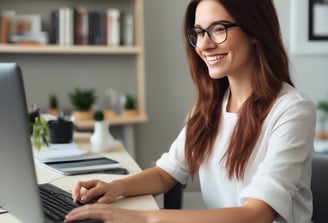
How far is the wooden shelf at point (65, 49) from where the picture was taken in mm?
3023

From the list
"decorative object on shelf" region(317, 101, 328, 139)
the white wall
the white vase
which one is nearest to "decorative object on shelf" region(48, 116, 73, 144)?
the white vase

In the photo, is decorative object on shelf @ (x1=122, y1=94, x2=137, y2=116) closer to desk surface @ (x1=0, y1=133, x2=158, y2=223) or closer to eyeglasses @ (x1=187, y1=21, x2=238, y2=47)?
desk surface @ (x1=0, y1=133, x2=158, y2=223)

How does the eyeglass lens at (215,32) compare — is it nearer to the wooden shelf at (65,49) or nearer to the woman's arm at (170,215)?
the woman's arm at (170,215)

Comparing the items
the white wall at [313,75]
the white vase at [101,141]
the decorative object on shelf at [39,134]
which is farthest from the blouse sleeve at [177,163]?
the white wall at [313,75]

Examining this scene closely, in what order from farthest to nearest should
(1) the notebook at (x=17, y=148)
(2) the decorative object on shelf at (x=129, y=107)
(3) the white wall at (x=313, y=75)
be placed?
(3) the white wall at (x=313, y=75), (2) the decorative object on shelf at (x=129, y=107), (1) the notebook at (x=17, y=148)

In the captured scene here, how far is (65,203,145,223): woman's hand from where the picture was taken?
38.6 inches

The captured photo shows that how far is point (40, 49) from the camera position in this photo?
3049mm

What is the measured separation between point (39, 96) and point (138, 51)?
2.48 ft

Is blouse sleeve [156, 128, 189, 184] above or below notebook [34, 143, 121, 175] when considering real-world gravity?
above

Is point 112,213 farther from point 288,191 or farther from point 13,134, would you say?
point 288,191

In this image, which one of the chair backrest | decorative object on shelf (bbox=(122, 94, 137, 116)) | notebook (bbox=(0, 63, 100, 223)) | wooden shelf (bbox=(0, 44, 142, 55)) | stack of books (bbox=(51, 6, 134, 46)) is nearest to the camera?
notebook (bbox=(0, 63, 100, 223))

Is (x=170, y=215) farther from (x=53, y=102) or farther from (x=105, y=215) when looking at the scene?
(x=53, y=102)

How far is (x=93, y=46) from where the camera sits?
10.3 feet

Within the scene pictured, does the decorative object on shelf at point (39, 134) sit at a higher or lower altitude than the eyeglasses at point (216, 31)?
lower
